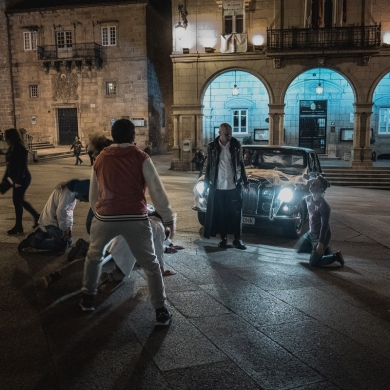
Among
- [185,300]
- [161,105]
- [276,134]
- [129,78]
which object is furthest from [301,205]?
[161,105]

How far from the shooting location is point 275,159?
945 centimetres

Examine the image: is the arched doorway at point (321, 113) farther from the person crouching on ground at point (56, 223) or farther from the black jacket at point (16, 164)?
the person crouching on ground at point (56, 223)

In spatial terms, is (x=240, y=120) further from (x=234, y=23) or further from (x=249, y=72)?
(x=234, y=23)

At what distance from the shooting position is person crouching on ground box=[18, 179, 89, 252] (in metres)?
6.15

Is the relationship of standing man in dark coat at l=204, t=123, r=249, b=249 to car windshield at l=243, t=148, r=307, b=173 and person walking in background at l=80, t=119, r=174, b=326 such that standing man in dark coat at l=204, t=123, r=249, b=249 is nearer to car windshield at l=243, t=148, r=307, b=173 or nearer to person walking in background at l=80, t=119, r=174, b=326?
car windshield at l=243, t=148, r=307, b=173

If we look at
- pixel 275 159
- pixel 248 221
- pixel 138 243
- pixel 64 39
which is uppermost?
pixel 64 39

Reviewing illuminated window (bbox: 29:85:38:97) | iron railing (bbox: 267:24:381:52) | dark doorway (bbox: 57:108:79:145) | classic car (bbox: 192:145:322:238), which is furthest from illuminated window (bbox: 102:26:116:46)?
classic car (bbox: 192:145:322:238)

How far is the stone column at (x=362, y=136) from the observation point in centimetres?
2100

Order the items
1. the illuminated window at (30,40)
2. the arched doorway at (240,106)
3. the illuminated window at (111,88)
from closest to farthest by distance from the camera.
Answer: the arched doorway at (240,106) < the illuminated window at (111,88) < the illuminated window at (30,40)

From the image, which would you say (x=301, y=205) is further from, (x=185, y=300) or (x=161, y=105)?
(x=161, y=105)

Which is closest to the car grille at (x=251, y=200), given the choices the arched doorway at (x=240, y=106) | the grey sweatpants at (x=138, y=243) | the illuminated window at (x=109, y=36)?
the grey sweatpants at (x=138, y=243)

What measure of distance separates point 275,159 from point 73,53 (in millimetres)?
26565

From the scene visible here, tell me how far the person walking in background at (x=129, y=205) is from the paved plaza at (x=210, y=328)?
1.77ft

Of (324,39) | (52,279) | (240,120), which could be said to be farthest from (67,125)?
(52,279)
